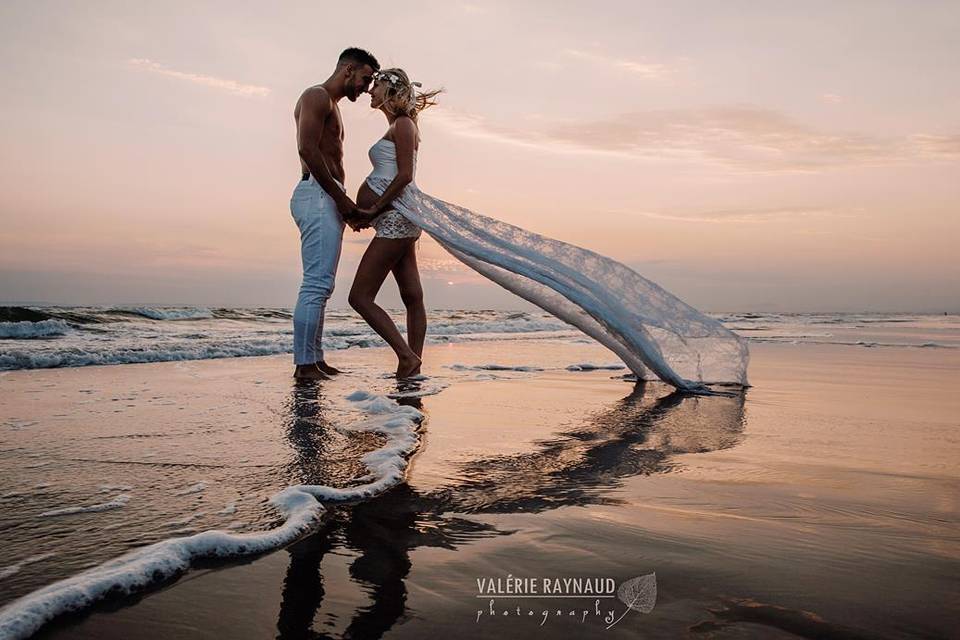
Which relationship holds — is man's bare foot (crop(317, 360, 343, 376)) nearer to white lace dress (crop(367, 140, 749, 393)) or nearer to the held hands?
the held hands

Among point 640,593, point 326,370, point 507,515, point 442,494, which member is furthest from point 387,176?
point 640,593

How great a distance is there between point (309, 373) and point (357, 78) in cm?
235

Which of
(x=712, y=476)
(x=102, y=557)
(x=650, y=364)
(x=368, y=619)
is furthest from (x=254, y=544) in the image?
(x=650, y=364)

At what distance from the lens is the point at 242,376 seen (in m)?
5.50

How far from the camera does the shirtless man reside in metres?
5.29

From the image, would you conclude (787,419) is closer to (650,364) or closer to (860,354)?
(650,364)

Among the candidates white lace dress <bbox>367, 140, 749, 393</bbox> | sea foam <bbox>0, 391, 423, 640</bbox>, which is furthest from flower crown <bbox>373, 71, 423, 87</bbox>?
sea foam <bbox>0, 391, 423, 640</bbox>

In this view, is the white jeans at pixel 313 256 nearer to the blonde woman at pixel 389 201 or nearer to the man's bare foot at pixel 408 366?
the blonde woman at pixel 389 201

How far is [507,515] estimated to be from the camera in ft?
6.04

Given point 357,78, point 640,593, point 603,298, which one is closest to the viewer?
point 640,593

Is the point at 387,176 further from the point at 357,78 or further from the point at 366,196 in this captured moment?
the point at 357,78

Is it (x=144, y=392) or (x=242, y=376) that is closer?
(x=144, y=392)

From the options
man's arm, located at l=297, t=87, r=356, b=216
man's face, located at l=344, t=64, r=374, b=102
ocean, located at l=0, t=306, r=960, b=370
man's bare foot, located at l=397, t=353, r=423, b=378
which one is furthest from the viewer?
ocean, located at l=0, t=306, r=960, b=370

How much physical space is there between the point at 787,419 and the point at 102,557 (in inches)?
129
